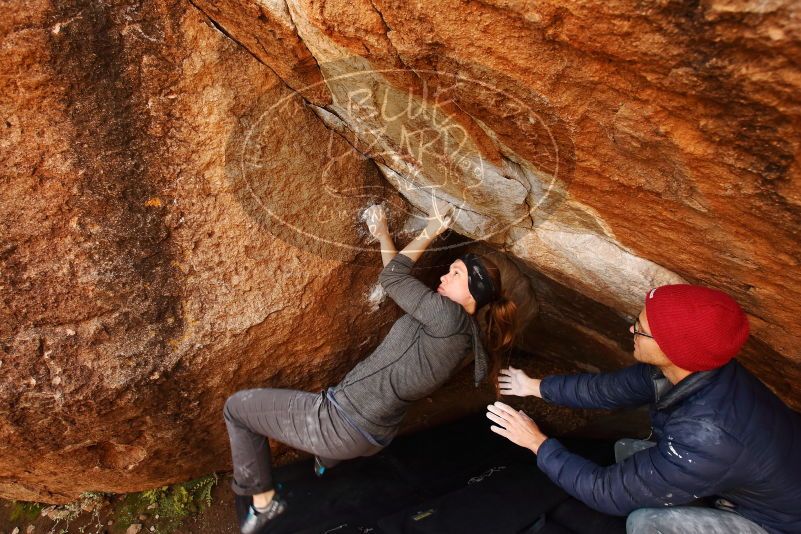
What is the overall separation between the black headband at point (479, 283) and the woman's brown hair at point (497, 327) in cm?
7

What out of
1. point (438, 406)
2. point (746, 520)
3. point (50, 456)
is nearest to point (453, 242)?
point (438, 406)

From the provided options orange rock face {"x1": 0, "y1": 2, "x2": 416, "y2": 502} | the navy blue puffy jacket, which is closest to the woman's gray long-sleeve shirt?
orange rock face {"x1": 0, "y1": 2, "x2": 416, "y2": 502}

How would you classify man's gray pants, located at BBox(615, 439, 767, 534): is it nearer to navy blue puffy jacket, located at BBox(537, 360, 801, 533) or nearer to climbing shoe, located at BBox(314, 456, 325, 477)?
navy blue puffy jacket, located at BBox(537, 360, 801, 533)

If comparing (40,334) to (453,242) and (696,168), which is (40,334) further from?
(696,168)

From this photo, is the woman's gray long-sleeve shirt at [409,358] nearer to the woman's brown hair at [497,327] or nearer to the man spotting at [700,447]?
the woman's brown hair at [497,327]

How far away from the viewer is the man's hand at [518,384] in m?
2.77

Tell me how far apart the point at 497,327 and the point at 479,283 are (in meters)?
0.33

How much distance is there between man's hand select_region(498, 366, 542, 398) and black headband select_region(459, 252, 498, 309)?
508 mm

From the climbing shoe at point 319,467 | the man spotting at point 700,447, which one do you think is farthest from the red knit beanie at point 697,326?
the climbing shoe at point 319,467

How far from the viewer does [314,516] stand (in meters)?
2.88

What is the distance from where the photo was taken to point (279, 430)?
8.47ft

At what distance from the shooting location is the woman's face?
2.55 metres

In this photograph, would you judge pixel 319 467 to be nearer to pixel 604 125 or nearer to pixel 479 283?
pixel 479 283

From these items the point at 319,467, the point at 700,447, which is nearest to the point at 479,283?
the point at 700,447
